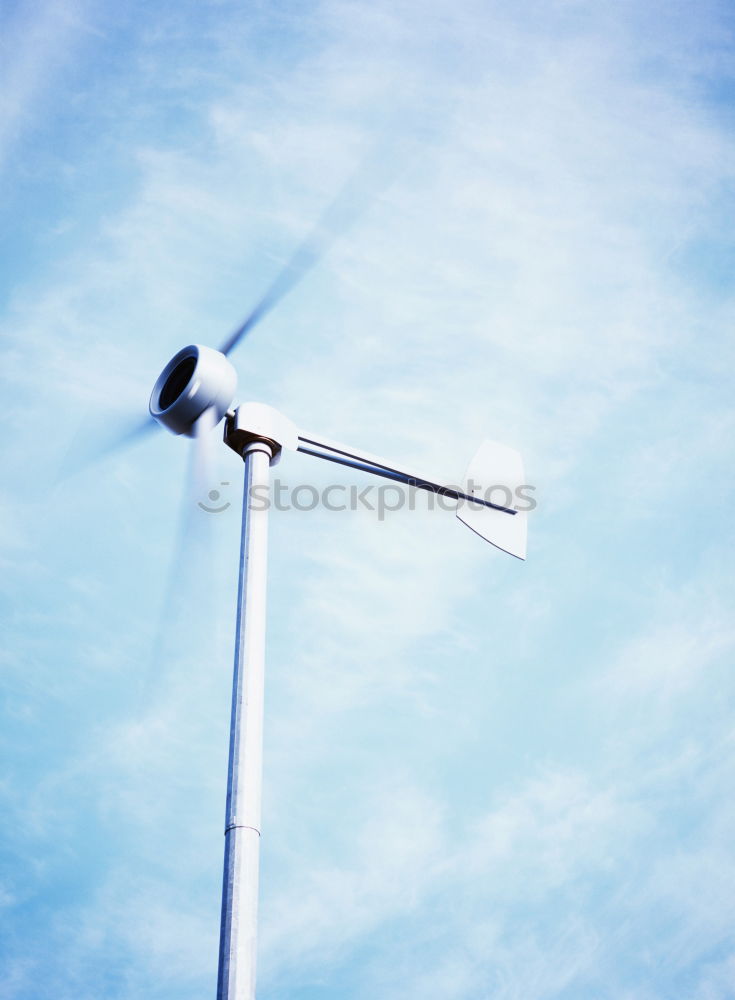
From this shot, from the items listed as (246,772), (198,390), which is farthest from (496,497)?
(246,772)

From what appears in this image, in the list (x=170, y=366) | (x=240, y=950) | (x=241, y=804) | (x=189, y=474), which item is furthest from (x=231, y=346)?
(x=240, y=950)

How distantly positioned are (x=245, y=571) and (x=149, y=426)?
3.38 m

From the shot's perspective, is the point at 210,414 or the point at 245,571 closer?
the point at 245,571

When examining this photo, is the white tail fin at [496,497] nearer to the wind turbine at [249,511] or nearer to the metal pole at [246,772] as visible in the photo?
the wind turbine at [249,511]

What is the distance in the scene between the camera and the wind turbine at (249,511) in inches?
304

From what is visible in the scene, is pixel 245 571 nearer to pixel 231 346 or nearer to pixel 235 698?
pixel 235 698

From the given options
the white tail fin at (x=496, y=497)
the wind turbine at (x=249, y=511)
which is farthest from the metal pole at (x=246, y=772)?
the white tail fin at (x=496, y=497)

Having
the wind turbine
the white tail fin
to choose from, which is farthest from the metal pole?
the white tail fin

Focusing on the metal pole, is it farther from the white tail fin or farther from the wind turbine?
the white tail fin

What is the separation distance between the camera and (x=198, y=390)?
10.9 meters

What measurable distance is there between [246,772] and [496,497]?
7.24 meters

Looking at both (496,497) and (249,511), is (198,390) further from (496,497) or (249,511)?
(496,497)

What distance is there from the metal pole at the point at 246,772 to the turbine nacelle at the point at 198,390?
113 centimetres

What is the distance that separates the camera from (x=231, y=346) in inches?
488
